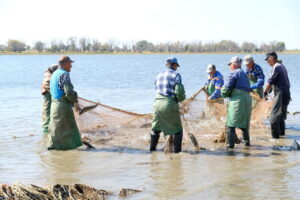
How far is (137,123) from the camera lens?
9523mm

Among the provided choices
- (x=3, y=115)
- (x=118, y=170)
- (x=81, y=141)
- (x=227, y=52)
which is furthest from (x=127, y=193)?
(x=227, y=52)

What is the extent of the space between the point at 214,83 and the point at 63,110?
3538 millimetres

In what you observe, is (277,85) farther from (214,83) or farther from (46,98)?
(46,98)

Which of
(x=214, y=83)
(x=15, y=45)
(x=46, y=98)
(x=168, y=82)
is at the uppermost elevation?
(x=15, y=45)

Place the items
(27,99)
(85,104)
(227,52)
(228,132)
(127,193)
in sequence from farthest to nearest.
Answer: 1. (227,52)
2. (27,99)
3. (85,104)
4. (228,132)
5. (127,193)

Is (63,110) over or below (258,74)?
below

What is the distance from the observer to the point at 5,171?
7176 millimetres

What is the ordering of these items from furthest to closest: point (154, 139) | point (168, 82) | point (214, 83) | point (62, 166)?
point (214, 83)
point (154, 139)
point (168, 82)
point (62, 166)

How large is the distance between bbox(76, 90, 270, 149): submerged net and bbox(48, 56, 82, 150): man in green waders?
0.81m

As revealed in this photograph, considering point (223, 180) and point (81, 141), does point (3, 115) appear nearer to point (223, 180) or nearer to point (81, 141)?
point (81, 141)

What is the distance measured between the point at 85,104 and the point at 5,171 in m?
2.37

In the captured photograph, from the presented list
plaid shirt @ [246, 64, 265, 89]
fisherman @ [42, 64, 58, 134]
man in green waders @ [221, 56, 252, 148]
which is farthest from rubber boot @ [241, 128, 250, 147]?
fisherman @ [42, 64, 58, 134]

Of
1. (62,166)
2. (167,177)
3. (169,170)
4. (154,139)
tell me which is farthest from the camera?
(154,139)

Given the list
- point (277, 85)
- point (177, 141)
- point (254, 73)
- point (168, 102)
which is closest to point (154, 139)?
point (177, 141)
